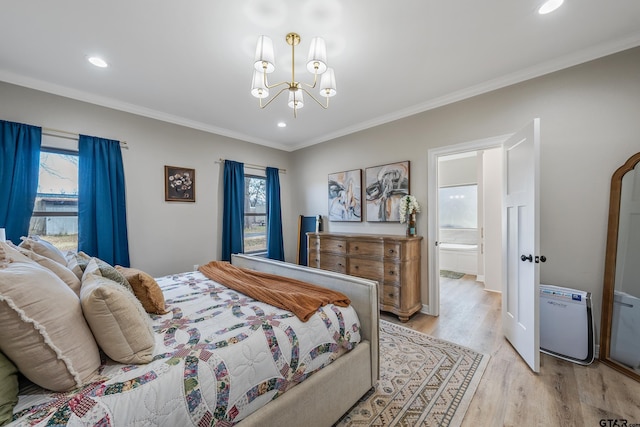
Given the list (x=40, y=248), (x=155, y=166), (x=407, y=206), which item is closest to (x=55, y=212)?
(x=155, y=166)

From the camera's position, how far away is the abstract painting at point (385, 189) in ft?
11.3

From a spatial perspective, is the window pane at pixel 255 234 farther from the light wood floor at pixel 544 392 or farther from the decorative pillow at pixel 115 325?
the decorative pillow at pixel 115 325

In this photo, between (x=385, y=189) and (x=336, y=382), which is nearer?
(x=336, y=382)

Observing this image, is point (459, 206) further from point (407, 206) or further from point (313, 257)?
point (313, 257)

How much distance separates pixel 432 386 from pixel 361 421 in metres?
0.66

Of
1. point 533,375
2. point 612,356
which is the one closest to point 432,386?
point 533,375

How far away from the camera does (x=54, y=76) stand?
2484 mm

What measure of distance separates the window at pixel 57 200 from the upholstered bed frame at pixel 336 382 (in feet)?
9.31

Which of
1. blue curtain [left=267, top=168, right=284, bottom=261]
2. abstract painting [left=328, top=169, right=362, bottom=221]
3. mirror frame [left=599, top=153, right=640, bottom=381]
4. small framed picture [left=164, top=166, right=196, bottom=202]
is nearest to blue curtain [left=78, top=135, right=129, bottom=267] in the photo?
small framed picture [left=164, top=166, right=196, bottom=202]

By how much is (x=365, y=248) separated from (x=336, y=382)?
201 centimetres

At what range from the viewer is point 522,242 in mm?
2217

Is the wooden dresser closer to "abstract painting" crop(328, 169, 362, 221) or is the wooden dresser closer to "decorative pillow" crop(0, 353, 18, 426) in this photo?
"abstract painting" crop(328, 169, 362, 221)

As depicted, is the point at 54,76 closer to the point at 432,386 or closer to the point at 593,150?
the point at 432,386

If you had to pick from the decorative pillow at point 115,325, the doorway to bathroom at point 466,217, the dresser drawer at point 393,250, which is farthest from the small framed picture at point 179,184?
the doorway to bathroom at point 466,217
